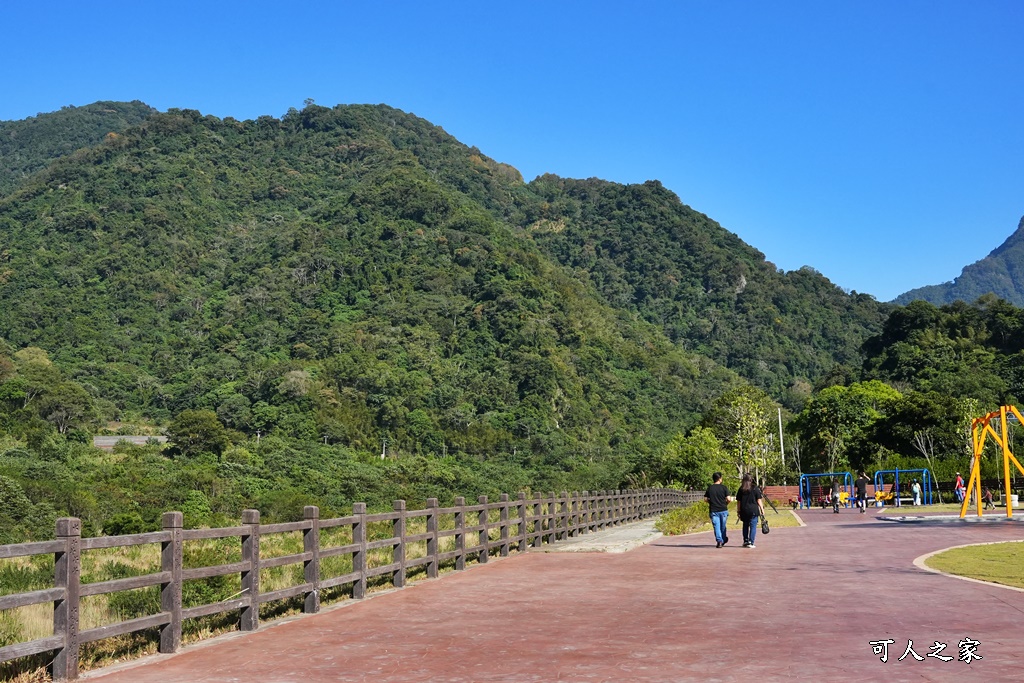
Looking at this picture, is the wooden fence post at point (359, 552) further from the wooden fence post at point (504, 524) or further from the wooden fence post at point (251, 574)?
the wooden fence post at point (504, 524)

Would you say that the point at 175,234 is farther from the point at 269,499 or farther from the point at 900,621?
the point at 900,621

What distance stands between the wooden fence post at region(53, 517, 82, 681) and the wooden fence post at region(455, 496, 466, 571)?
9074 mm

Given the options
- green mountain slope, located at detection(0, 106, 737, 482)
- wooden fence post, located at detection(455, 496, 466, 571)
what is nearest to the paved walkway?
wooden fence post, located at detection(455, 496, 466, 571)

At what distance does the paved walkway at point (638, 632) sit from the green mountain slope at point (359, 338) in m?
104

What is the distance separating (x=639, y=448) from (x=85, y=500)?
3160 inches

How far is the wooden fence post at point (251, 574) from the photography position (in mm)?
10055

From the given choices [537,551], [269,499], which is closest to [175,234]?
[269,499]

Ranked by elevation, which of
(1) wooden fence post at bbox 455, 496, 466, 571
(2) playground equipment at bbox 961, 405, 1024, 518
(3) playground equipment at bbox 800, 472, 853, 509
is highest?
(2) playground equipment at bbox 961, 405, 1024, 518

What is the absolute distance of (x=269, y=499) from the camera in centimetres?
7775

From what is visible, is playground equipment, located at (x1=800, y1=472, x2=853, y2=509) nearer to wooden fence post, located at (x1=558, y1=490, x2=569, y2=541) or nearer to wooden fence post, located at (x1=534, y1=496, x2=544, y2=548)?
wooden fence post, located at (x1=558, y1=490, x2=569, y2=541)

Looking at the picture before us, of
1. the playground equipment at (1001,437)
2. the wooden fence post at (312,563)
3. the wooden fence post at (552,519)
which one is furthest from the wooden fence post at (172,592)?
the playground equipment at (1001,437)

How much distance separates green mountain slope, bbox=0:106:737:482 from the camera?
131m

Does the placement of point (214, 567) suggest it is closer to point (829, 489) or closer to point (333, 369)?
point (829, 489)

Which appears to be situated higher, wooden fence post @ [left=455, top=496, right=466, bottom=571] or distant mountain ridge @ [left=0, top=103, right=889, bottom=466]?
distant mountain ridge @ [left=0, top=103, right=889, bottom=466]
